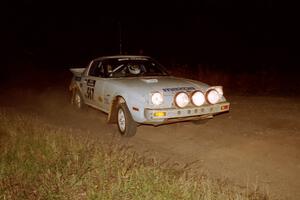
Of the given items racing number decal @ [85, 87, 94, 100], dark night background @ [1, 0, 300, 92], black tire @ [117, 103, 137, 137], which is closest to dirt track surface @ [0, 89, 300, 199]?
black tire @ [117, 103, 137, 137]

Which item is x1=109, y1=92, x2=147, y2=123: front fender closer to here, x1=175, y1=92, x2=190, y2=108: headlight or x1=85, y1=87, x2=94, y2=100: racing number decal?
x1=175, y1=92, x2=190, y2=108: headlight

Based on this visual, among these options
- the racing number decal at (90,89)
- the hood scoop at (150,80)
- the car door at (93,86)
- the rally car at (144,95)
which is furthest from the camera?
the racing number decal at (90,89)

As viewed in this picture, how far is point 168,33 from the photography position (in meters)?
25.5

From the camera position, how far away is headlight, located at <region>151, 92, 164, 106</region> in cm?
596

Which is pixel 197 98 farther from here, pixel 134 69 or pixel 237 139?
pixel 134 69

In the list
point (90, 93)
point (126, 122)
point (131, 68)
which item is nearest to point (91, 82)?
point (90, 93)

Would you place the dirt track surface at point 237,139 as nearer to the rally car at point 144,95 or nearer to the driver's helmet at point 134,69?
the rally car at point 144,95

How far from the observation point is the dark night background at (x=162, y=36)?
18531mm

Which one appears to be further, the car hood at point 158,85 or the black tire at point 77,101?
the black tire at point 77,101

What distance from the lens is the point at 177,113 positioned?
19.5ft

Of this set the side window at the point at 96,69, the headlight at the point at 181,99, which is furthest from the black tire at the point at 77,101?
the headlight at the point at 181,99

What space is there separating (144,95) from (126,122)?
749 millimetres

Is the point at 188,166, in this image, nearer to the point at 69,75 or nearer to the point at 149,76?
the point at 149,76

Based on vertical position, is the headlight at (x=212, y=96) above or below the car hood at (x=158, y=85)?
below
